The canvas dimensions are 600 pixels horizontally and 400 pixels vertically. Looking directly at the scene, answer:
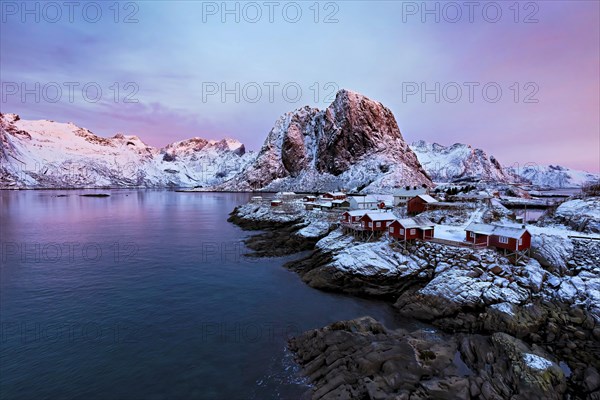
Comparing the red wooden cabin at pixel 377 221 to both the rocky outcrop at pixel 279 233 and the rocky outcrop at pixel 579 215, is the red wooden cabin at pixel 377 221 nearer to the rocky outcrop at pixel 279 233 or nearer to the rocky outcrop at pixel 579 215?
the rocky outcrop at pixel 279 233

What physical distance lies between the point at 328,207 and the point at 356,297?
4346 cm

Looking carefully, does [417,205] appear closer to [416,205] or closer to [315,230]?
[416,205]

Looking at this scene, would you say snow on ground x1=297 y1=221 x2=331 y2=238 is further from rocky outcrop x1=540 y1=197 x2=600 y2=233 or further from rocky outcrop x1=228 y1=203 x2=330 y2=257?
rocky outcrop x1=540 y1=197 x2=600 y2=233

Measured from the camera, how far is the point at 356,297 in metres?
29.7

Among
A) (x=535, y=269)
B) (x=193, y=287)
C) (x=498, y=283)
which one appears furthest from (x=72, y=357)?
(x=535, y=269)

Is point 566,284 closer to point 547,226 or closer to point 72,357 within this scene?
point 547,226

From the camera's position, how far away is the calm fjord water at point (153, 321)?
17.1 meters

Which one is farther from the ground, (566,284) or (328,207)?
(328,207)

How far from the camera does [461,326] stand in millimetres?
23594

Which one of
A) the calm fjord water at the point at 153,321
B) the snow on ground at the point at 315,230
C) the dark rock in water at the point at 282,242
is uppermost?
the snow on ground at the point at 315,230

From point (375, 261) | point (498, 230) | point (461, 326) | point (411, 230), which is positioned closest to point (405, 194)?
point (411, 230)

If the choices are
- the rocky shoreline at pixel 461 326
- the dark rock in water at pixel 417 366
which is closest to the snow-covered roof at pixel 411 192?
the rocky shoreline at pixel 461 326

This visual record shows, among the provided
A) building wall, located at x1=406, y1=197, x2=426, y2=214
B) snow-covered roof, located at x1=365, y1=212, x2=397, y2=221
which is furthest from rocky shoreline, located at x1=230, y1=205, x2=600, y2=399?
building wall, located at x1=406, y1=197, x2=426, y2=214

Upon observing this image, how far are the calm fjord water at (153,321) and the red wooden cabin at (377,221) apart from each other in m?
12.8
